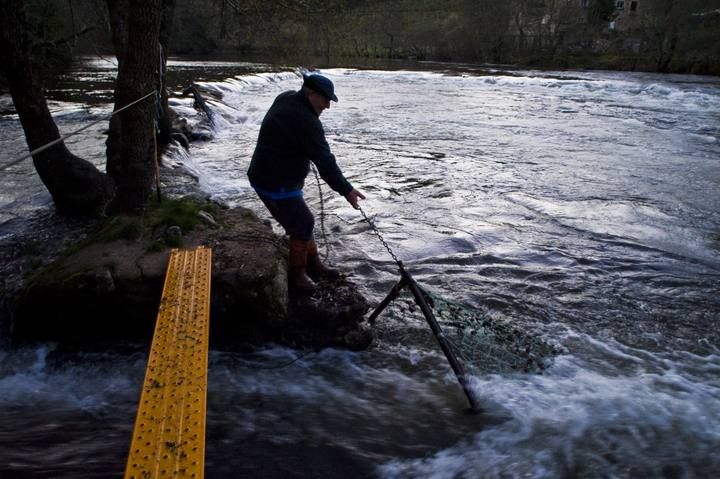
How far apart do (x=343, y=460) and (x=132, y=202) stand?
4300mm

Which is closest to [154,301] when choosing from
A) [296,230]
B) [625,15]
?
[296,230]

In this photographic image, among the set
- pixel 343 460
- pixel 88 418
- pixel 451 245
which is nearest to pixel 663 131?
pixel 451 245

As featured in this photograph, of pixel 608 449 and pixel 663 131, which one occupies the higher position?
pixel 663 131

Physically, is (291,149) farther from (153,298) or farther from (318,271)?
(153,298)

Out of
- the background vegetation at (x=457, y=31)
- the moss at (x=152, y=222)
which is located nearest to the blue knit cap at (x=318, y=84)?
the moss at (x=152, y=222)

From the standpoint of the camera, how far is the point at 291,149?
430 centimetres

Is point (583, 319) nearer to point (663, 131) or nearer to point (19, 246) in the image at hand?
point (19, 246)

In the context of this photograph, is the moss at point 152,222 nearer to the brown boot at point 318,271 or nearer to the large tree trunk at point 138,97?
the large tree trunk at point 138,97

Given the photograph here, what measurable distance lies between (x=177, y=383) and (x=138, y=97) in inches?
152

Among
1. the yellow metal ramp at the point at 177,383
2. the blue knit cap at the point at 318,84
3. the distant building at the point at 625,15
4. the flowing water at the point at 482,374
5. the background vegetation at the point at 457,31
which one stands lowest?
the flowing water at the point at 482,374

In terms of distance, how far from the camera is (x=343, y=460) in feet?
11.3

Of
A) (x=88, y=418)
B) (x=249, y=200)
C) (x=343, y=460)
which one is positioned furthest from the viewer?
(x=249, y=200)

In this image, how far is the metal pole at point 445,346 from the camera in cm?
363

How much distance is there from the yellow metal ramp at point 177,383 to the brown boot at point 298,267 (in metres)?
0.75
